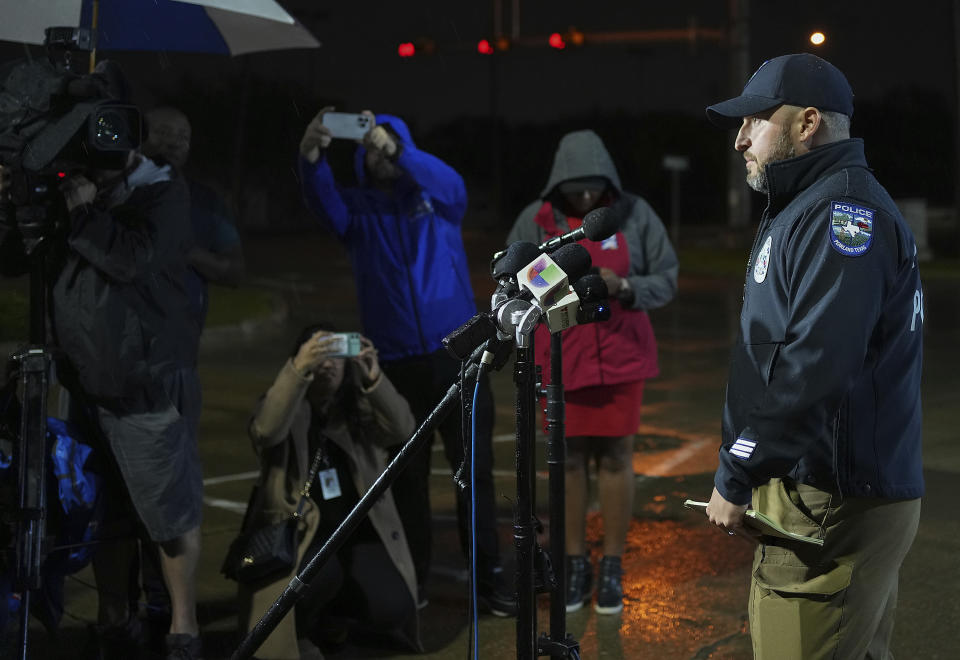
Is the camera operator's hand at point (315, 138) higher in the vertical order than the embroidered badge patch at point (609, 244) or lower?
higher

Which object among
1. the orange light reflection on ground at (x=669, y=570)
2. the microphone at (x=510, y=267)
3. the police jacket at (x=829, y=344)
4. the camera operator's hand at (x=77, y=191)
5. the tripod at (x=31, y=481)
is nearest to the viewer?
the police jacket at (x=829, y=344)

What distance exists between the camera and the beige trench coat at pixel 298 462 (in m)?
4.66

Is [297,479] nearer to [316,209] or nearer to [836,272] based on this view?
[316,209]

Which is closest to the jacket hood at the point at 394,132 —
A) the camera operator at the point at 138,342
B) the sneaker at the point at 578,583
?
the camera operator at the point at 138,342

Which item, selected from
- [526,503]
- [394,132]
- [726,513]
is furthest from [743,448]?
[394,132]

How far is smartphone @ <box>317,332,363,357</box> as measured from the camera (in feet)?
15.5

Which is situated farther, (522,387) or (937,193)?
(937,193)

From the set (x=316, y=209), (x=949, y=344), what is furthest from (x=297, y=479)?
(x=949, y=344)

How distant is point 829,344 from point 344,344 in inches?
91.9

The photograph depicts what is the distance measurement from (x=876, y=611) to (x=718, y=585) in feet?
8.61

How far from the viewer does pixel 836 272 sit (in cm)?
279

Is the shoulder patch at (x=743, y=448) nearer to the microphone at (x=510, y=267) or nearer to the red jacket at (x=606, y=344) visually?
the microphone at (x=510, y=267)

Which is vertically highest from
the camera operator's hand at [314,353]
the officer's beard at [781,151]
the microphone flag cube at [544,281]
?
the officer's beard at [781,151]

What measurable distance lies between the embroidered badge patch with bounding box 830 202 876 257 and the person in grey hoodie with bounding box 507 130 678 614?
2373 millimetres
